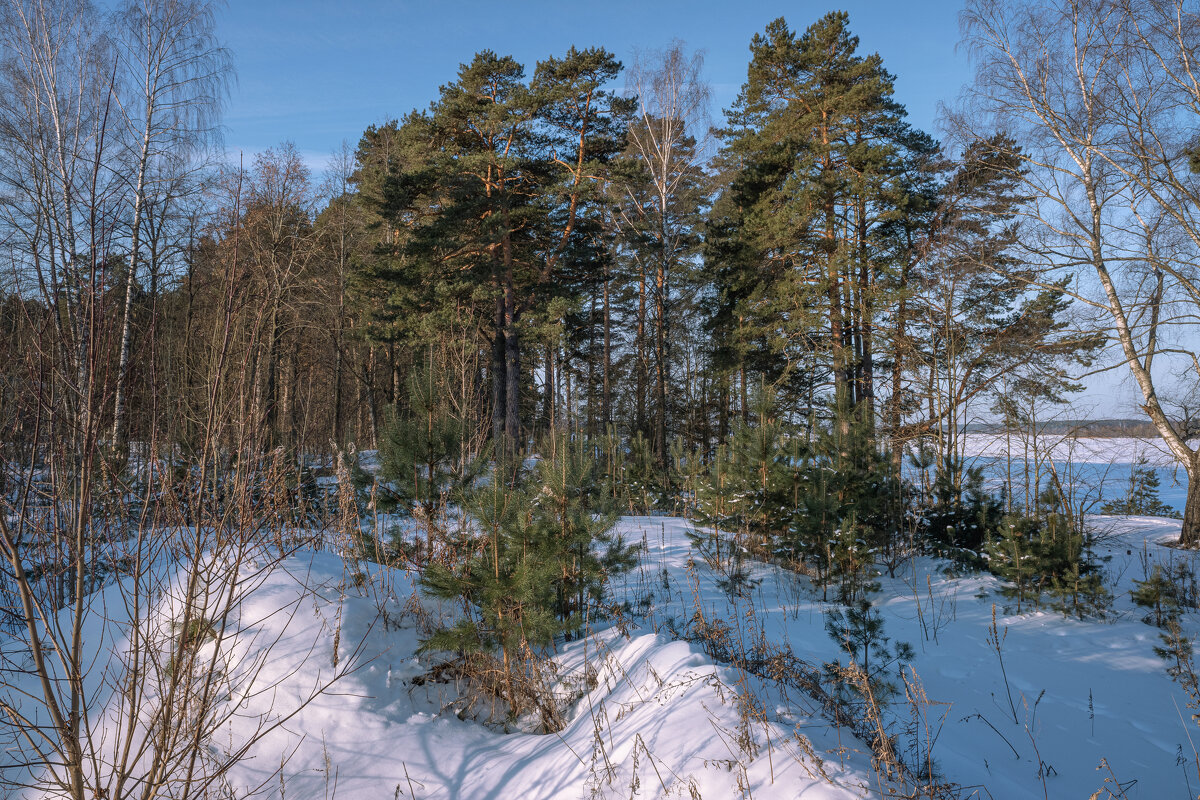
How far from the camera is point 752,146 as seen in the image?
53.3ft

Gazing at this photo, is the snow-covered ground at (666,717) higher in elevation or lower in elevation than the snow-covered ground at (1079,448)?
lower

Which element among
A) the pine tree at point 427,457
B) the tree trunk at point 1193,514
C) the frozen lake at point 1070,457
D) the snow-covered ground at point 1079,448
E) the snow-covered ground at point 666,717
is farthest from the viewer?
the tree trunk at point 1193,514

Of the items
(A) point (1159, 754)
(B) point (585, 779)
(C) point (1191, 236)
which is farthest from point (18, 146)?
(C) point (1191, 236)

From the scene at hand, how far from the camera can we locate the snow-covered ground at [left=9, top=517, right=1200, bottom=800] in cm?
283

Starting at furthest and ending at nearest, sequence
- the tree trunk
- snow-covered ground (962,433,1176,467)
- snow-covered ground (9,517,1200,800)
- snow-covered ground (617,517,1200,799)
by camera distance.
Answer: the tree trunk, snow-covered ground (962,433,1176,467), snow-covered ground (617,517,1200,799), snow-covered ground (9,517,1200,800)

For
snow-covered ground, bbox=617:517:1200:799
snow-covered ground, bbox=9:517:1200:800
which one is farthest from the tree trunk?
snow-covered ground, bbox=9:517:1200:800

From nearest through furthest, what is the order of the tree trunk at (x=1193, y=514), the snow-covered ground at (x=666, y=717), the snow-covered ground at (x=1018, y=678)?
the snow-covered ground at (x=666, y=717) → the snow-covered ground at (x=1018, y=678) → the tree trunk at (x=1193, y=514)

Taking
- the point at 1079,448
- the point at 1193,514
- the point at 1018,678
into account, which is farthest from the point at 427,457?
the point at 1193,514

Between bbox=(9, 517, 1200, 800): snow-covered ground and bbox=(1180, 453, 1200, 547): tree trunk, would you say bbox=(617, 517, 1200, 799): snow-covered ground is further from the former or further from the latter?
bbox=(1180, 453, 1200, 547): tree trunk

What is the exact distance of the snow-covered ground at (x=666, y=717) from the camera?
2834mm

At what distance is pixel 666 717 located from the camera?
123 inches

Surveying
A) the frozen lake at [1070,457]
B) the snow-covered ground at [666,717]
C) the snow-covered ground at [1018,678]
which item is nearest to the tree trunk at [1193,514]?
the frozen lake at [1070,457]

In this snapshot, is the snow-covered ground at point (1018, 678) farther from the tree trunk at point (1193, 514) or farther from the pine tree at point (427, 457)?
the pine tree at point (427, 457)

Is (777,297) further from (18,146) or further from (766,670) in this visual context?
(18,146)
